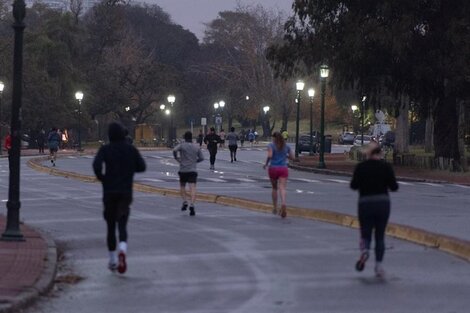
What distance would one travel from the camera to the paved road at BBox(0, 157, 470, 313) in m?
11.5

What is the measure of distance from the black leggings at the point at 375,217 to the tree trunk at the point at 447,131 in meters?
33.5

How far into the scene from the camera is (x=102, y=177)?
13438mm

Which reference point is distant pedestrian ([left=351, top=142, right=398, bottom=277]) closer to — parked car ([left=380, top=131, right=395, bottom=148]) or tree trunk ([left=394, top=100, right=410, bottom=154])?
tree trunk ([left=394, top=100, right=410, bottom=154])

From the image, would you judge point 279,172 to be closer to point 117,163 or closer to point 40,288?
point 117,163

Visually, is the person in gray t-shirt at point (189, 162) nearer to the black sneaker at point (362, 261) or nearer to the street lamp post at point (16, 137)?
the street lamp post at point (16, 137)

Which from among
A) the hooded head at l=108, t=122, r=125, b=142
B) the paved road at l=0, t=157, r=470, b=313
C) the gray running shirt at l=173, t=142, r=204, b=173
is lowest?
the paved road at l=0, t=157, r=470, b=313

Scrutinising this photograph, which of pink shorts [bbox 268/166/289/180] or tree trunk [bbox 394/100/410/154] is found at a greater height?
tree trunk [bbox 394/100/410/154]

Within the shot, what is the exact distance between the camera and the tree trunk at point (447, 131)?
46.6 m

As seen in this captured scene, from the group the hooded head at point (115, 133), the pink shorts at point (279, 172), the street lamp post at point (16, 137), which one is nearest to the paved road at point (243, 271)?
the pink shorts at point (279, 172)

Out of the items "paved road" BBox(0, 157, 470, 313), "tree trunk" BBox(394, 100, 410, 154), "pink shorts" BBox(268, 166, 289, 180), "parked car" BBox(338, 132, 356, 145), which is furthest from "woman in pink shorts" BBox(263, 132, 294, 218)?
"parked car" BBox(338, 132, 356, 145)

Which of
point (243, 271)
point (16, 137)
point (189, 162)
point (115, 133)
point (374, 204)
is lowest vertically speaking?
point (243, 271)

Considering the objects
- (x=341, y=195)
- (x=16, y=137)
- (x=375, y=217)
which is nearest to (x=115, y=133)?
(x=16, y=137)

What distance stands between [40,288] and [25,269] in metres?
1.47

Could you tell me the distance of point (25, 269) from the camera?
13219 millimetres
